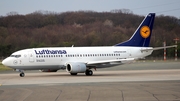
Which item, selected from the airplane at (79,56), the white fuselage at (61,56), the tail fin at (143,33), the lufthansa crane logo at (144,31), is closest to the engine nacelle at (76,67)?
the airplane at (79,56)

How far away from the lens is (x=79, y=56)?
4112 centimetres

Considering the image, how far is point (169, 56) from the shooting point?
8206 centimetres

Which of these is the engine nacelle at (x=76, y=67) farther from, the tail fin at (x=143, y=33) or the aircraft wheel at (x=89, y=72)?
the tail fin at (x=143, y=33)

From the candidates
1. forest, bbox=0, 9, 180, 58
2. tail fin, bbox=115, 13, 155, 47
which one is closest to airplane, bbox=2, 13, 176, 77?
tail fin, bbox=115, 13, 155, 47

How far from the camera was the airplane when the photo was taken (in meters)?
38.6

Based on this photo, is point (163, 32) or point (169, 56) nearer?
point (169, 56)

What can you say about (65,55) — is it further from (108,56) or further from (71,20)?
(71,20)

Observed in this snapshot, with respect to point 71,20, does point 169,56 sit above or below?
below

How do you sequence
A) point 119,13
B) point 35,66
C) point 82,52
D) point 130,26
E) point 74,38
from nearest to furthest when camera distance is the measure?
1. point 35,66
2. point 82,52
3. point 74,38
4. point 130,26
5. point 119,13

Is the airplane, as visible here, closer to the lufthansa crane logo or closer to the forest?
the lufthansa crane logo

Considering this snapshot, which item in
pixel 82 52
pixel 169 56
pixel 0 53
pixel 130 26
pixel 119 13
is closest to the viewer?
pixel 82 52

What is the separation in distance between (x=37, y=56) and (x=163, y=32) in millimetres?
56648

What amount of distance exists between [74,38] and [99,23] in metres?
14.8

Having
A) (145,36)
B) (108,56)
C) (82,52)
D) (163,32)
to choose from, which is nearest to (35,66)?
(82,52)
